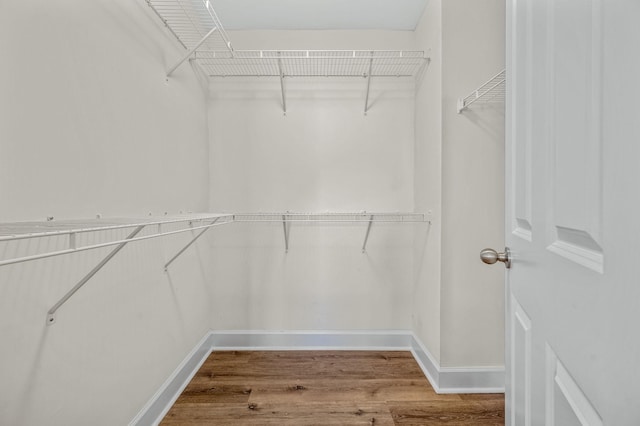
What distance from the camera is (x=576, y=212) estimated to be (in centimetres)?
50

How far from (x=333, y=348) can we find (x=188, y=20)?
2.25m

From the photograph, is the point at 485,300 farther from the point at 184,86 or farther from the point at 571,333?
the point at 184,86

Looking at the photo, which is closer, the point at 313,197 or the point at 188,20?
the point at 188,20

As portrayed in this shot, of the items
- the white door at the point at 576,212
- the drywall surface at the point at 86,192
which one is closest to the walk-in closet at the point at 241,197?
the drywall surface at the point at 86,192

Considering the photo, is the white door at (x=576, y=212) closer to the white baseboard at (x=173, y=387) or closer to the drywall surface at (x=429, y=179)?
the drywall surface at (x=429, y=179)

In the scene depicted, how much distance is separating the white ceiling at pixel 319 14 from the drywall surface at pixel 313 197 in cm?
37

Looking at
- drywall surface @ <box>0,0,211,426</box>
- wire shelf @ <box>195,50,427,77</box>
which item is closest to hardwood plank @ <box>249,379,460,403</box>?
drywall surface @ <box>0,0,211,426</box>

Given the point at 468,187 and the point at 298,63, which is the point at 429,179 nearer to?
the point at 468,187

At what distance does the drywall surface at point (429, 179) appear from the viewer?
1.84 metres

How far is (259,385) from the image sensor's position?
1.84 metres

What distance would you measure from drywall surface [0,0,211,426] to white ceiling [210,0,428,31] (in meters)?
0.63

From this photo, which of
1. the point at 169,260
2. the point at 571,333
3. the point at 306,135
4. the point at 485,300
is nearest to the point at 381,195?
the point at 306,135

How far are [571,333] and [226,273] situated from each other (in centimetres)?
210

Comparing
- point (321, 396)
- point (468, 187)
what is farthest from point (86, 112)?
point (468, 187)
